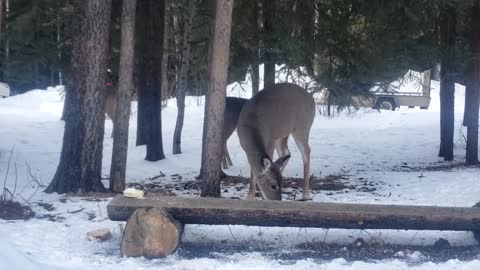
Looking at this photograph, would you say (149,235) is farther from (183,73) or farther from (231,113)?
(183,73)

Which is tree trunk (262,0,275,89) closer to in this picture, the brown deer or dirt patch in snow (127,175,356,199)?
the brown deer

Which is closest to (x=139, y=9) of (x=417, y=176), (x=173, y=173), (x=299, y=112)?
(x=173, y=173)

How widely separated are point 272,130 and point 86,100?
2864mm

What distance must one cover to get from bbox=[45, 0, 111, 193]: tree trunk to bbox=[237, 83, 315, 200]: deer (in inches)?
83.4

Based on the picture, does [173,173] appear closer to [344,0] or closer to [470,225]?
[344,0]

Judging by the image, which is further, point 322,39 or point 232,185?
point 322,39

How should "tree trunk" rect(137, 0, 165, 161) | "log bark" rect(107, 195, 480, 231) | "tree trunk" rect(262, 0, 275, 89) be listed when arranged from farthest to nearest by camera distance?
"tree trunk" rect(137, 0, 165, 161) < "tree trunk" rect(262, 0, 275, 89) < "log bark" rect(107, 195, 480, 231)

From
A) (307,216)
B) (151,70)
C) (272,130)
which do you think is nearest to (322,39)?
(272,130)

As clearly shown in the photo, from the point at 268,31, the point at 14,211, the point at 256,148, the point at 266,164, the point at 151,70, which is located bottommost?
the point at 14,211

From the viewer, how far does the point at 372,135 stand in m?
20.9

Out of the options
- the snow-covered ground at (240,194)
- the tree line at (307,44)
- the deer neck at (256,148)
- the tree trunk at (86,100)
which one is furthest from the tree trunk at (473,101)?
the tree trunk at (86,100)

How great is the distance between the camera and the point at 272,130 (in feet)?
35.2

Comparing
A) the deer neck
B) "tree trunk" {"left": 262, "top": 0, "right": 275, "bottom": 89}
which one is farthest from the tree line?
the deer neck

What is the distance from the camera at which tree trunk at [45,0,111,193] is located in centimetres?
947
